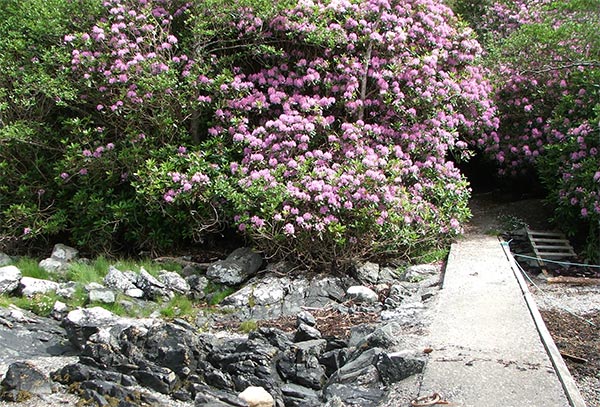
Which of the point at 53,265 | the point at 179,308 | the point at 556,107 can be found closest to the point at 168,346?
the point at 179,308

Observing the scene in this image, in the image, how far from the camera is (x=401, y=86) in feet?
25.7

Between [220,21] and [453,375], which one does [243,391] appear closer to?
[453,375]

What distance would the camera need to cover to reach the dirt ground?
3.96 meters

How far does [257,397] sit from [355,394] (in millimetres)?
595

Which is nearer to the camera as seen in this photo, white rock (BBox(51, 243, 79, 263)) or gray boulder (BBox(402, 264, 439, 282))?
gray boulder (BBox(402, 264, 439, 282))

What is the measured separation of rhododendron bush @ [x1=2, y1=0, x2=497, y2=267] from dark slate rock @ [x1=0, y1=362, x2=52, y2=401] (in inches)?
118

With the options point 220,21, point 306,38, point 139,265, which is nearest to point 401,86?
point 306,38

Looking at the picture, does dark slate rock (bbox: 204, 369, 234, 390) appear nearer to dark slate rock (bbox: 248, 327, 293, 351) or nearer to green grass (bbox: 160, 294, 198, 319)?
dark slate rock (bbox: 248, 327, 293, 351)

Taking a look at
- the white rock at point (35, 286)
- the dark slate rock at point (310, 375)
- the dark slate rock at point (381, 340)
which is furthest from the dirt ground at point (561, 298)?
the white rock at point (35, 286)

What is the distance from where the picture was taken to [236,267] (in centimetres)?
677

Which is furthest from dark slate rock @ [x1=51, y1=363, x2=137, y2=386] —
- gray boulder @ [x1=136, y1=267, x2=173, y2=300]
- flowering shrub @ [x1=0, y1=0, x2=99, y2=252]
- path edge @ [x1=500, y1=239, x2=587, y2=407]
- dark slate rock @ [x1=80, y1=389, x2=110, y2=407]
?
flowering shrub @ [x1=0, y1=0, x2=99, y2=252]

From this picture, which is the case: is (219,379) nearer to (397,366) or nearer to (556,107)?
(397,366)

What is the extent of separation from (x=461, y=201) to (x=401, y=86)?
5.62 ft

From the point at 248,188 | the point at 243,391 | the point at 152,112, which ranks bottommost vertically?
the point at 243,391
